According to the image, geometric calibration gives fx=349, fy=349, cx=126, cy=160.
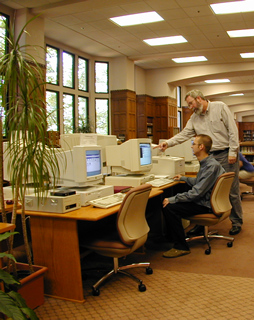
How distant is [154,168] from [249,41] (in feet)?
23.9

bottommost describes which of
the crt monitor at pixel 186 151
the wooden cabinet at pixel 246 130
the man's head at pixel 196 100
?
Result: the crt monitor at pixel 186 151

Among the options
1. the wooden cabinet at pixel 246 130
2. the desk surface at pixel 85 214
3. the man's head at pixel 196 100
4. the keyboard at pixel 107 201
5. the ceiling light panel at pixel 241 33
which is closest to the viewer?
the desk surface at pixel 85 214

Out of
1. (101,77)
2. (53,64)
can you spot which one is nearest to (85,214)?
(53,64)

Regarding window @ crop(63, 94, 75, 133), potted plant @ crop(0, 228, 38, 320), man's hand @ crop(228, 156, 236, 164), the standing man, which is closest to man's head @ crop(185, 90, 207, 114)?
the standing man

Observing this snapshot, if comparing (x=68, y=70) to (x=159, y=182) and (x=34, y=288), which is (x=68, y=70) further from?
(x=34, y=288)

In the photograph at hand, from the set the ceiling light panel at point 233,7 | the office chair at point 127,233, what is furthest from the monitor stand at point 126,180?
the ceiling light panel at point 233,7

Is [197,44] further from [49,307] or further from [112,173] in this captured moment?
[49,307]

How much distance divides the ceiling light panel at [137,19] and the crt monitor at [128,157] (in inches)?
201

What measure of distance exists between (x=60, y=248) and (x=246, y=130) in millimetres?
24801

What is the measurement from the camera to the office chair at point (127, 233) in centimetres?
265

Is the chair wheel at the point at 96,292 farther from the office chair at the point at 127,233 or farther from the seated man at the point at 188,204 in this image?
the seated man at the point at 188,204

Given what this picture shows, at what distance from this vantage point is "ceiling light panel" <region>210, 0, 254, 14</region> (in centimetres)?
737

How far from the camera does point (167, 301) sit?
2.61 meters

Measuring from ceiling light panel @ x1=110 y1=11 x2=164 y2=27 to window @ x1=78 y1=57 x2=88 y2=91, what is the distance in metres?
2.85
